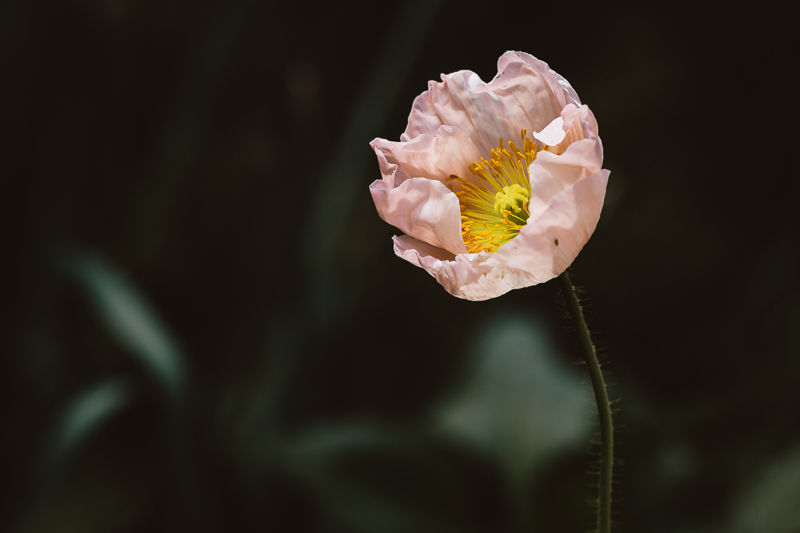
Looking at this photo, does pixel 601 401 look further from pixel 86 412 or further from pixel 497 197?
pixel 86 412

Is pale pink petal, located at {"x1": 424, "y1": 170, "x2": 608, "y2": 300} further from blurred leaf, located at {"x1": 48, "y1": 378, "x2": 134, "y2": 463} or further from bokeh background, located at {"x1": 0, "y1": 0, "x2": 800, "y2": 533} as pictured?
blurred leaf, located at {"x1": 48, "y1": 378, "x2": 134, "y2": 463}

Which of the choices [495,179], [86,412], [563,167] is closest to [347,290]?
[86,412]

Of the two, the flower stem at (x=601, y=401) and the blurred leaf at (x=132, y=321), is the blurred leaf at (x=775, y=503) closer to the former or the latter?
the flower stem at (x=601, y=401)

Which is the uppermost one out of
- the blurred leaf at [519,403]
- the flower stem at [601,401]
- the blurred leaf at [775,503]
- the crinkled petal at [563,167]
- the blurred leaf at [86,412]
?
the crinkled petal at [563,167]

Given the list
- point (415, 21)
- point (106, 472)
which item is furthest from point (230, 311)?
point (415, 21)

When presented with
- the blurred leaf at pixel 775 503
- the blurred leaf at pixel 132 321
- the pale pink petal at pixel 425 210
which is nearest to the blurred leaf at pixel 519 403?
the blurred leaf at pixel 775 503

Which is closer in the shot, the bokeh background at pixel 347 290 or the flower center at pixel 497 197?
the flower center at pixel 497 197

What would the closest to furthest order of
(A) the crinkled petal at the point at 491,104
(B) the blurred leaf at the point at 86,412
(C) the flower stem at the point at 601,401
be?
(C) the flower stem at the point at 601,401
(A) the crinkled petal at the point at 491,104
(B) the blurred leaf at the point at 86,412
